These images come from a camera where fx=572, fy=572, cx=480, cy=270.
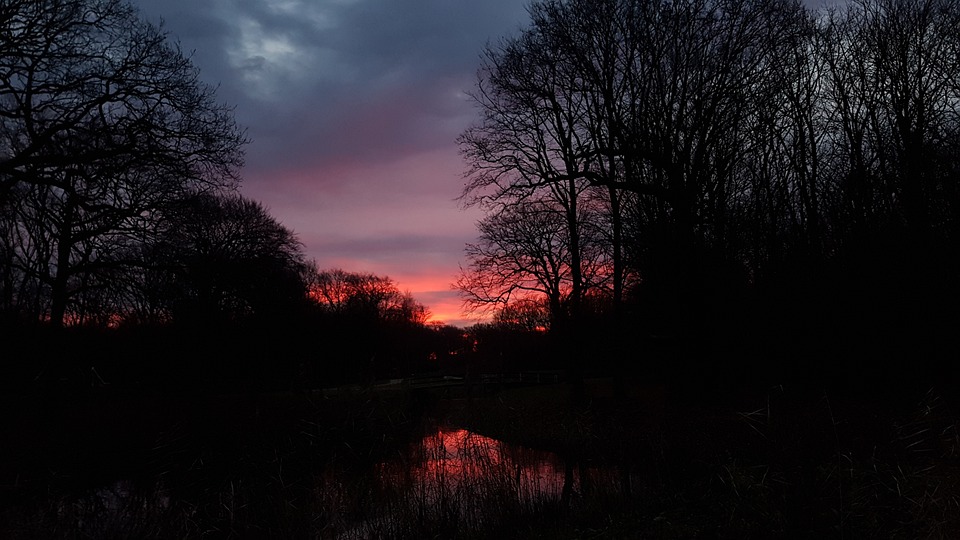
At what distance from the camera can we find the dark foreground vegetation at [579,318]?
9289mm

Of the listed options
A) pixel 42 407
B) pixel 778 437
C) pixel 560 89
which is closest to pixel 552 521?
pixel 778 437

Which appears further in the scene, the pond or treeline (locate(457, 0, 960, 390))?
treeline (locate(457, 0, 960, 390))

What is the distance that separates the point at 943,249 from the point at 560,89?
39.4ft

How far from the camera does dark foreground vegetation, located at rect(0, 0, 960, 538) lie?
30.5ft

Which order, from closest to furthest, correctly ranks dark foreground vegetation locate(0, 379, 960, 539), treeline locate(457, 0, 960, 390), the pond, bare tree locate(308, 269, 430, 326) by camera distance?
1. dark foreground vegetation locate(0, 379, 960, 539)
2. the pond
3. treeline locate(457, 0, 960, 390)
4. bare tree locate(308, 269, 430, 326)

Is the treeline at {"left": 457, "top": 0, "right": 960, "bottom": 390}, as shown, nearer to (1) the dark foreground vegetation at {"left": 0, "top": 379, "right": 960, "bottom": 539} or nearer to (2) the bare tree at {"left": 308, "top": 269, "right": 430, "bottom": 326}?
(1) the dark foreground vegetation at {"left": 0, "top": 379, "right": 960, "bottom": 539}

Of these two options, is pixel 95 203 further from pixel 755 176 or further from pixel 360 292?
pixel 360 292

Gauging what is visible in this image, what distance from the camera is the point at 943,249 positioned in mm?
15398

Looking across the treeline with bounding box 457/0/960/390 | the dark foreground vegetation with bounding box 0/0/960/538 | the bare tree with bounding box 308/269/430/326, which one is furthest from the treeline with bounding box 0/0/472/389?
the bare tree with bounding box 308/269/430/326

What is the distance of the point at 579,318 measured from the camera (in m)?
24.5

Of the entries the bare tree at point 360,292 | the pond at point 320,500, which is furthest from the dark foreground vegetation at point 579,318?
the bare tree at point 360,292

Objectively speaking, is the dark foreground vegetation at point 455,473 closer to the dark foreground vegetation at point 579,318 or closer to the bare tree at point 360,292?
the dark foreground vegetation at point 579,318

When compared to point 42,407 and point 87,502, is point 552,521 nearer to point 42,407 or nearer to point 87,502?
point 87,502

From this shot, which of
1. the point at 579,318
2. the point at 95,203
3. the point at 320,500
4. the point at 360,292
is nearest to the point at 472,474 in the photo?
the point at 320,500
